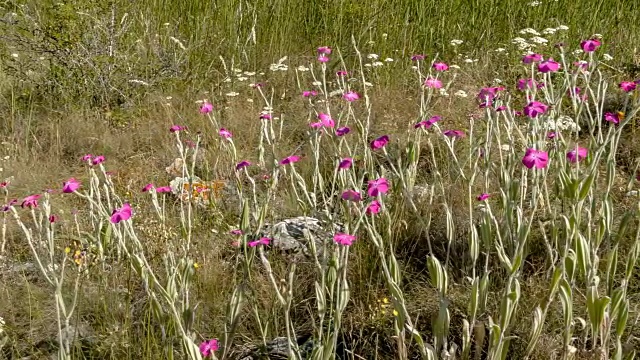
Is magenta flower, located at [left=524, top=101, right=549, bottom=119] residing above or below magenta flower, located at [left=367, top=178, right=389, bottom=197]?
above

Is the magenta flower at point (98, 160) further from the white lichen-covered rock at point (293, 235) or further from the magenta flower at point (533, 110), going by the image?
the magenta flower at point (533, 110)

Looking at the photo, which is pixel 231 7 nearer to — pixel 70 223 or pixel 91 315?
pixel 70 223

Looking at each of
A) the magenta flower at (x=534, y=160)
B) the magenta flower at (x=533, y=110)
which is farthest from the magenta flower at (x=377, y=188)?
the magenta flower at (x=533, y=110)

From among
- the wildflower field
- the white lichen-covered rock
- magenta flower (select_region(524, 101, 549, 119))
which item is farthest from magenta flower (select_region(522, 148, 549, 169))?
the white lichen-covered rock

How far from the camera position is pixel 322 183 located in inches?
81.6

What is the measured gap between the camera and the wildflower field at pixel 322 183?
1.65 m

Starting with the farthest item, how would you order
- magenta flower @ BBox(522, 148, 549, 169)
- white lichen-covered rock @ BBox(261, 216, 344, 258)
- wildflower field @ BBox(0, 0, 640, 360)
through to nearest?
white lichen-covered rock @ BBox(261, 216, 344, 258) < wildflower field @ BBox(0, 0, 640, 360) < magenta flower @ BBox(522, 148, 549, 169)

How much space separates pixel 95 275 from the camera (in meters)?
2.44

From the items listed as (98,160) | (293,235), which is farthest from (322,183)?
(98,160)

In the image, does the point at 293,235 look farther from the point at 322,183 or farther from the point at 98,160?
the point at 98,160

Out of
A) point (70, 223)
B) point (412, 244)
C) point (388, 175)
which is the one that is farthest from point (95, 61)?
point (412, 244)

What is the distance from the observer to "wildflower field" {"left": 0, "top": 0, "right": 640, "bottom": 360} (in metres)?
1.65

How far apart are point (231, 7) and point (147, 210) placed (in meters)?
2.34

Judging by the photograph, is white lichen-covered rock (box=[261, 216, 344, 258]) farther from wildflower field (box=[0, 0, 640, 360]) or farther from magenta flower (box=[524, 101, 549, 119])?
magenta flower (box=[524, 101, 549, 119])
